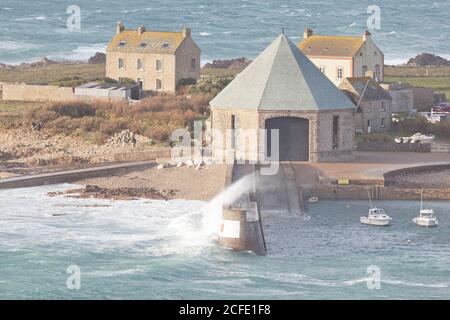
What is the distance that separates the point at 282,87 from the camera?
240 feet

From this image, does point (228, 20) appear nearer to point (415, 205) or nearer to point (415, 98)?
point (415, 98)

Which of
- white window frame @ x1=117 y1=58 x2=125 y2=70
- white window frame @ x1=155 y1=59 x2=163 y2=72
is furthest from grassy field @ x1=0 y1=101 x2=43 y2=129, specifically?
white window frame @ x1=155 y1=59 x2=163 y2=72

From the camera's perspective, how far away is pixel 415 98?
9150 centimetres

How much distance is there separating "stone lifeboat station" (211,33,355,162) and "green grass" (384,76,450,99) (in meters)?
25.1

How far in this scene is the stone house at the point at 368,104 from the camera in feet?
265

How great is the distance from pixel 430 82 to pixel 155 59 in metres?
18.3

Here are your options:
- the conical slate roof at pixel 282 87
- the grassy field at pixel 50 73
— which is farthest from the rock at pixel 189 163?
the grassy field at pixel 50 73

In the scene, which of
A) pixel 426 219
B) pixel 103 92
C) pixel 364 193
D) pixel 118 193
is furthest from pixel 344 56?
pixel 426 219

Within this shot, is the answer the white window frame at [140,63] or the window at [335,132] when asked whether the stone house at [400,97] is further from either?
the white window frame at [140,63]

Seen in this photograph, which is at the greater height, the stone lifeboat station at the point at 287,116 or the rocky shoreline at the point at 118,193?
the stone lifeboat station at the point at 287,116

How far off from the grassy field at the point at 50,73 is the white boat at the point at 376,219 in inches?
1634

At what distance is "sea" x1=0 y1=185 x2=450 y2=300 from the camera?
51938mm

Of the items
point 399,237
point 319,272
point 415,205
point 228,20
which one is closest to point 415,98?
point 415,205

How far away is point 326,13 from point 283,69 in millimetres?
114456
